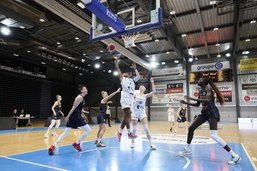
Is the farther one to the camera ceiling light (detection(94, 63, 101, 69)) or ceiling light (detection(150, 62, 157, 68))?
ceiling light (detection(150, 62, 157, 68))

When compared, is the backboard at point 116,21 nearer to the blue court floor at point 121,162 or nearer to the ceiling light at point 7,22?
the blue court floor at point 121,162

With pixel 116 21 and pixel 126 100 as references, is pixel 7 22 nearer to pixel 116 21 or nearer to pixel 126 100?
pixel 116 21

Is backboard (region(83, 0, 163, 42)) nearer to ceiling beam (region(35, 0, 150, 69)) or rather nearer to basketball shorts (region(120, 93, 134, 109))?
basketball shorts (region(120, 93, 134, 109))

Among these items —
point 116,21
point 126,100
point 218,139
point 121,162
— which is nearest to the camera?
point 121,162

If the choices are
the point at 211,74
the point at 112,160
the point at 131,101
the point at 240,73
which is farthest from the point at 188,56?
the point at 112,160

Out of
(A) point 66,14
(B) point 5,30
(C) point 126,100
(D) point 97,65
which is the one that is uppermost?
(B) point 5,30

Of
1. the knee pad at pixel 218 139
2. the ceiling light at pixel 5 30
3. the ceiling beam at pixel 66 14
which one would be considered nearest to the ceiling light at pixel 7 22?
the ceiling light at pixel 5 30

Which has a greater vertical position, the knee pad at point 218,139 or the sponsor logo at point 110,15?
the sponsor logo at point 110,15

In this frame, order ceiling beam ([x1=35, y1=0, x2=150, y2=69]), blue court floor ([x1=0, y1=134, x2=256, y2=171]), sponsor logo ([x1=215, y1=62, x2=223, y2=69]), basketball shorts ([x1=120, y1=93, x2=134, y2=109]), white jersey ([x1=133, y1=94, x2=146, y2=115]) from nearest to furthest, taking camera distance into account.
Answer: blue court floor ([x1=0, y1=134, x2=256, y2=171]) → basketball shorts ([x1=120, y1=93, x2=134, y2=109]) → white jersey ([x1=133, y1=94, x2=146, y2=115]) → ceiling beam ([x1=35, y1=0, x2=150, y2=69]) → sponsor logo ([x1=215, y1=62, x2=223, y2=69])

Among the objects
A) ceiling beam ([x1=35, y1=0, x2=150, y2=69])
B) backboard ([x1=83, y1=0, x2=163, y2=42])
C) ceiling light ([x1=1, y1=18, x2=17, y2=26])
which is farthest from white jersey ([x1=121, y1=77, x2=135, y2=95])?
ceiling light ([x1=1, y1=18, x2=17, y2=26])

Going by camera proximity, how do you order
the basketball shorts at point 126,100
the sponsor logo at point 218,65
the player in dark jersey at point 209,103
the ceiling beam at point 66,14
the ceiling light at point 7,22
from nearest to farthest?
the player in dark jersey at point 209,103
the basketball shorts at point 126,100
the ceiling beam at point 66,14
the ceiling light at point 7,22
the sponsor logo at point 218,65

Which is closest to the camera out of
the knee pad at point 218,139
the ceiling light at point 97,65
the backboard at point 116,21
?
the knee pad at point 218,139

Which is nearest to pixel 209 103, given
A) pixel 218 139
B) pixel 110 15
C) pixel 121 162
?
pixel 218 139

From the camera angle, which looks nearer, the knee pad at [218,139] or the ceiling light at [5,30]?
the knee pad at [218,139]
